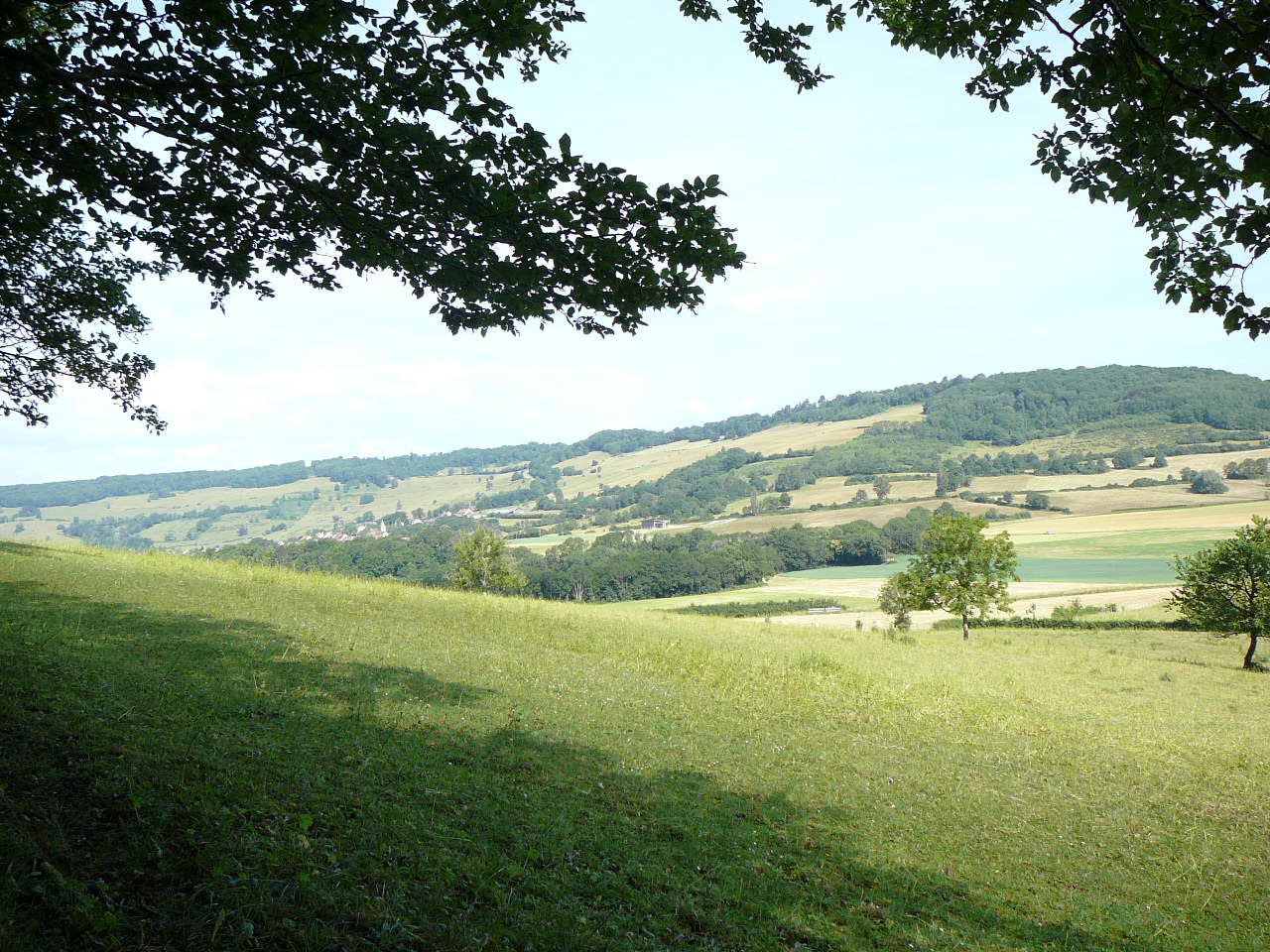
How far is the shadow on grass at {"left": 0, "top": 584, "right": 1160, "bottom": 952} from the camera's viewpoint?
4141 mm

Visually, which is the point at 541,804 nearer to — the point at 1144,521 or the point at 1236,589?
the point at 1236,589

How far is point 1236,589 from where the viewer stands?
32.7 meters

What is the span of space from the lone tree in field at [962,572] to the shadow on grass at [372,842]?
111 feet

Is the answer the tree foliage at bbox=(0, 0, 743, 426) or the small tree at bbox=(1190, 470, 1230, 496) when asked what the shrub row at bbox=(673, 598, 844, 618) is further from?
the small tree at bbox=(1190, 470, 1230, 496)

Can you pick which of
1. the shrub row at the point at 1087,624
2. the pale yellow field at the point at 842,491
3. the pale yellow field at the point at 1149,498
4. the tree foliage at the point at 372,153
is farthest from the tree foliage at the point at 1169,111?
the pale yellow field at the point at 842,491

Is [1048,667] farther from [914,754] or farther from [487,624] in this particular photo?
[487,624]

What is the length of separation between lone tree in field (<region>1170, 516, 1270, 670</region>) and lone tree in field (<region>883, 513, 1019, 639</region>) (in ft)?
25.7

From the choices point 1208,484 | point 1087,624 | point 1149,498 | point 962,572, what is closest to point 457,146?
point 962,572

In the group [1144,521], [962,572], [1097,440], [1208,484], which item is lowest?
[1144,521]

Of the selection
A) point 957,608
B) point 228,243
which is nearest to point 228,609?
point 228,243

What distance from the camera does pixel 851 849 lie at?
7.19 metres

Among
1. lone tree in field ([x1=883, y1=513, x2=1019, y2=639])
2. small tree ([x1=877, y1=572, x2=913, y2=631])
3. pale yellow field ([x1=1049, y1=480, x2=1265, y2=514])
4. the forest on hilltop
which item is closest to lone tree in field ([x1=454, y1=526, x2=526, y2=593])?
small tree ([x1=877, y1=572, x2=913, y2=631])

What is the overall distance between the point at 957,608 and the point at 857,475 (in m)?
120

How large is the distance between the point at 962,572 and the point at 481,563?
117ft
